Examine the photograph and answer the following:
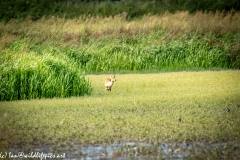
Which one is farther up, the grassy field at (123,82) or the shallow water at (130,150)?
the shallow water at (130,150)

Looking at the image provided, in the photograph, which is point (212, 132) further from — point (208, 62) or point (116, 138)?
point (208, 62)

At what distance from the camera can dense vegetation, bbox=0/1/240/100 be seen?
36.4 feet

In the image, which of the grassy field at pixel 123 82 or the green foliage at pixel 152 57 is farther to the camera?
the green foliage at pixel 152 57

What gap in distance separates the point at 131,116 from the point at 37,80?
2821 millimetres

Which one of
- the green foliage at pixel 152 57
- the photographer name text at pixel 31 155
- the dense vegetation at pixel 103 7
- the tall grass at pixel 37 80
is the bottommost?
the dense vegetation at pixel 103 7

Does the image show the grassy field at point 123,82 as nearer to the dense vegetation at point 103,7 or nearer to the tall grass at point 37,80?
the tall grass at point 37,80

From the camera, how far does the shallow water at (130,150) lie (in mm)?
6422

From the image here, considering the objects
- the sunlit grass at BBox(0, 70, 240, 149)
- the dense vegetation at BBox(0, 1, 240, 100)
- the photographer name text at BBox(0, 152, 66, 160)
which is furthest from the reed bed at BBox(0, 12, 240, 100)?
the photographer name text at BBox(0, 152, 66, 160)

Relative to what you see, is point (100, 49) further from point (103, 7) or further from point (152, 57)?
point (103, 7)

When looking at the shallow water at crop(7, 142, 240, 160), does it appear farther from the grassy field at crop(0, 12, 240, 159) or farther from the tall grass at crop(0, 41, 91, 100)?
the tall grass at crop(0, 41, 91, 100)

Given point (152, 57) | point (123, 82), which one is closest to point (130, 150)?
point (123, 82)

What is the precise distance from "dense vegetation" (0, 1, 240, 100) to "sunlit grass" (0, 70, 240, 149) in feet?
2.12

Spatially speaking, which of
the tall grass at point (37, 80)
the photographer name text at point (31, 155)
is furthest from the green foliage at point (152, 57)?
the photographer name text at point (31, 155)

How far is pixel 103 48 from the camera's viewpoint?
1686cm
